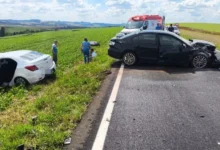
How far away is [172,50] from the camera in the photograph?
12.8 m

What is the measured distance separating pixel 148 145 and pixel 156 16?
85.9 ft

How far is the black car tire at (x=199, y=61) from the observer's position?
12.6 meters

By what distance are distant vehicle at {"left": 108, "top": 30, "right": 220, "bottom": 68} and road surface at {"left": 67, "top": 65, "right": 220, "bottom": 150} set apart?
7.21 feet

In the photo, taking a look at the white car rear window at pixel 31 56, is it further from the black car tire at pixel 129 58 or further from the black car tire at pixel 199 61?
the black car tire at pixel 199 61

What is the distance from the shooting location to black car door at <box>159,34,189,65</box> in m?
12.7

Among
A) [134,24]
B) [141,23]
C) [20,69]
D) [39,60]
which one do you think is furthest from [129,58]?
[141,23]

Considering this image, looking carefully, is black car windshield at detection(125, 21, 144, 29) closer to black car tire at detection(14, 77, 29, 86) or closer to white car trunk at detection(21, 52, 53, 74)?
white car trunk at detection(21, 52, 53, 74)

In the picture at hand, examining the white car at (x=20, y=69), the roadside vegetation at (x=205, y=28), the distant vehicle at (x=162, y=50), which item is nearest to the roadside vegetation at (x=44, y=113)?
the white car at (x=20, y=69)

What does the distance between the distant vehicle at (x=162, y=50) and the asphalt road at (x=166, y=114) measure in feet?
7.22

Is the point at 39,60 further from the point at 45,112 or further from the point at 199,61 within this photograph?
the point at 199,61

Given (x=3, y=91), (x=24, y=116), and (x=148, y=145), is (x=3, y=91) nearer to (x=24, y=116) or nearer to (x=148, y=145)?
(x=24, y=116)

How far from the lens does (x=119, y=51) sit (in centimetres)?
1334

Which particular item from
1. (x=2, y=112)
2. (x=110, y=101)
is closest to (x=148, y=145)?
(x=110, y=101)

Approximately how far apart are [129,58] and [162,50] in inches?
57.5
